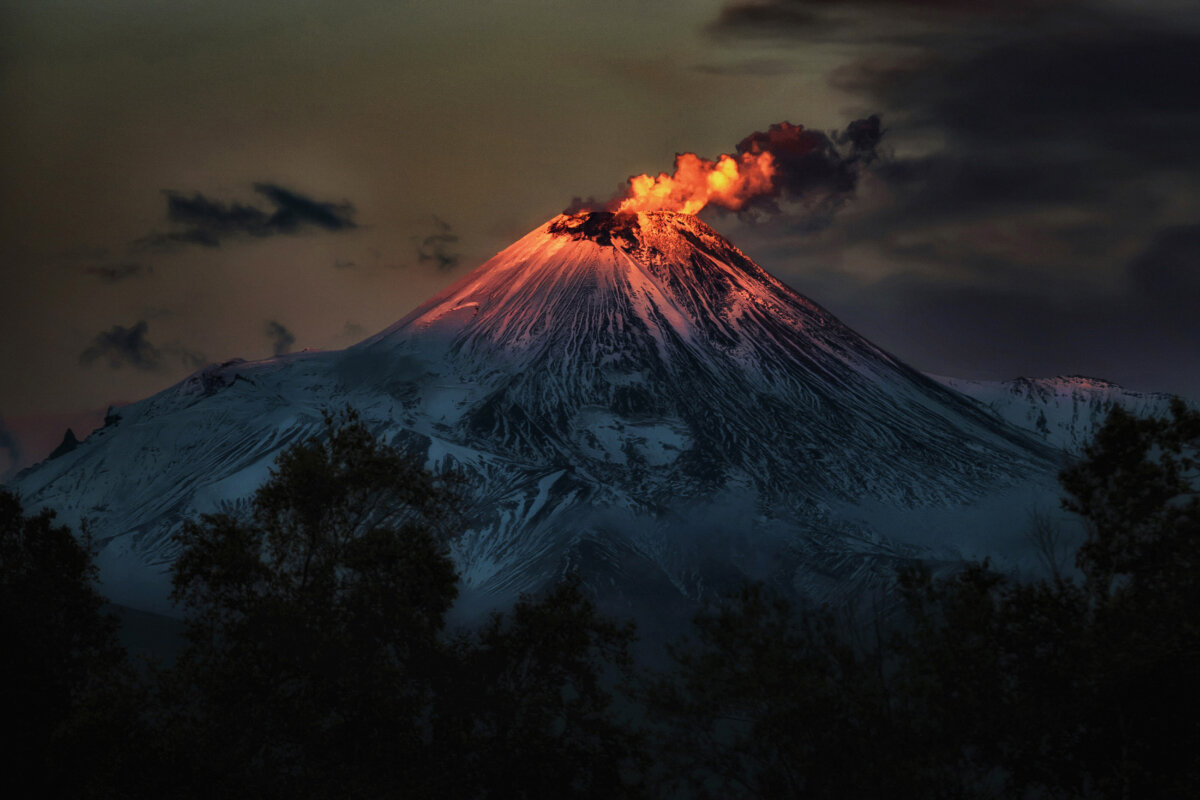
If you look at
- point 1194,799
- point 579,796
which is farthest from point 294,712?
point 1194,799

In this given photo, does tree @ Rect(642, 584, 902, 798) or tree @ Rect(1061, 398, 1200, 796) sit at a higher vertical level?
tree @ Rect(1061, 398, 1200, 796)

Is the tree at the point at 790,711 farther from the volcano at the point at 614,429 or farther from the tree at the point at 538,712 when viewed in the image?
the volcano at the point at 614,429

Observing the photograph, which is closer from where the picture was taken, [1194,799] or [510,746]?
[1194,799]

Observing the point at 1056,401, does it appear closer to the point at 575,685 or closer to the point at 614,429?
the point at 614,429

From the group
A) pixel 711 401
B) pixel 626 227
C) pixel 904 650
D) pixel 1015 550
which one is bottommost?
pixel 904 650

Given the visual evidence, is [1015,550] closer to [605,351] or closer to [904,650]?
[605,351]

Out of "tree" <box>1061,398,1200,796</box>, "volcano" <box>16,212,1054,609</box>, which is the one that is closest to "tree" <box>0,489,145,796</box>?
"tree" <box>1061,398,1200,796</box>

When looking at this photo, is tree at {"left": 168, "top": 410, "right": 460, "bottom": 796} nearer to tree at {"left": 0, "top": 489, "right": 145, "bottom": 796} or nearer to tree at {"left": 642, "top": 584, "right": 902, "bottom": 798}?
tree at {"left": 0, "top": 489, "right": 145, "bottom": 796}

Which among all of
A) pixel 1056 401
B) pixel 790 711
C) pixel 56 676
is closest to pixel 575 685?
pixel 790 711
